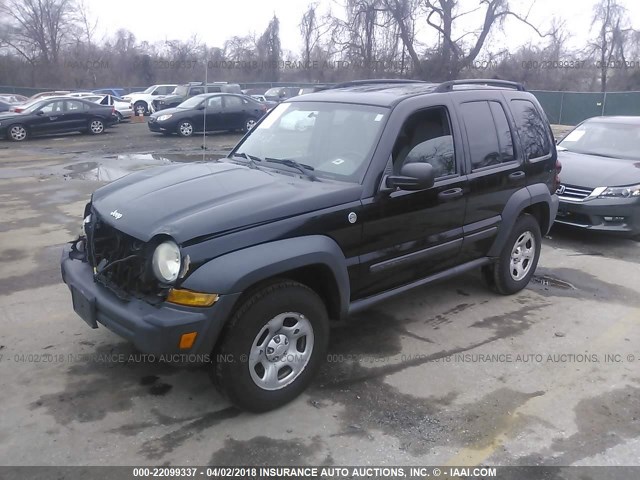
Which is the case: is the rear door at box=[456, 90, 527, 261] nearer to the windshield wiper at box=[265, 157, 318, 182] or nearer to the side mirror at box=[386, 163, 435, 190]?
the side mirror at box=[386, 163, 435, 190]

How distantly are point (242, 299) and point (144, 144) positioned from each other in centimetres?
1620

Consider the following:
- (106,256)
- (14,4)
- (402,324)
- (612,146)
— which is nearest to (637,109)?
(612,146)

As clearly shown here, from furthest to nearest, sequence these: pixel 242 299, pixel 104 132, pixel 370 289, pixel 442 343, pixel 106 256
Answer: pixel 104 132
pixel 442 343
pixel 370 289
pixel 106 256
pixel 242 299

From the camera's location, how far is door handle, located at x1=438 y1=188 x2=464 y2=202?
434 centimetres

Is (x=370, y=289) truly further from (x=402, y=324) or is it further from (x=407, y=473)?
(x=407, y=473)

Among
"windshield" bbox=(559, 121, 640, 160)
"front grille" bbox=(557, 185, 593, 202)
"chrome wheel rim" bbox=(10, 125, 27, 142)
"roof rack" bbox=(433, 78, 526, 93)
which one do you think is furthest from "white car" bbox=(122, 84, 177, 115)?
"roof rack" bbox=(433, 78, 526, 93)

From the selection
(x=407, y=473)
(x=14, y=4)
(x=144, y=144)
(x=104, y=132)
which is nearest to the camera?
(x=407, y=473)

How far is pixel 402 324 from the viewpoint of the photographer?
483 centimetres

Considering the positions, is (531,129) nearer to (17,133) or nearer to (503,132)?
(503,132)

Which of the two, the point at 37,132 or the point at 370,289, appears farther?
the point at 37,132

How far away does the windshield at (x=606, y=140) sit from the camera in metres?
8.32

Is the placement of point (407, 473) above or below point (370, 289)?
below

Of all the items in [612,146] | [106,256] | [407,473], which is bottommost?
[407,473]

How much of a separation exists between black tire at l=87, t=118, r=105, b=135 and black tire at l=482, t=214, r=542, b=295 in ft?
61.4
